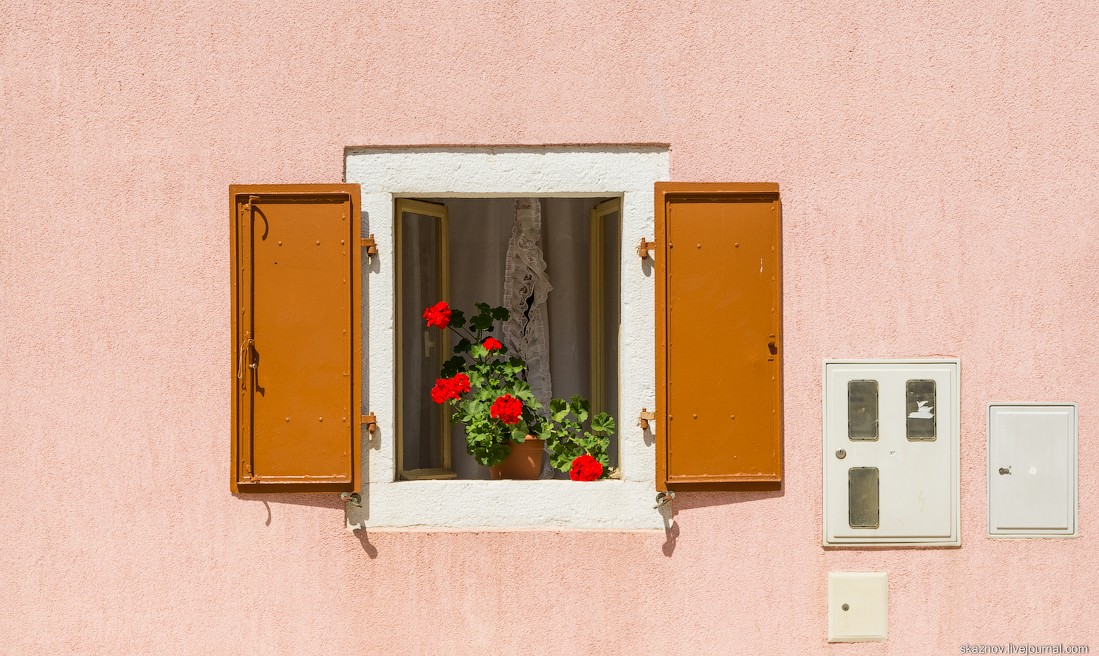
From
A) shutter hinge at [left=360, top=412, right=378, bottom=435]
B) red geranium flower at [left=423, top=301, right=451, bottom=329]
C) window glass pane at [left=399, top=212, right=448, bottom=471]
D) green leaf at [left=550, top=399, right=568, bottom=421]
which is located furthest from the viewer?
window glass pane at [left=399, top=212, right=448, bottom=471]

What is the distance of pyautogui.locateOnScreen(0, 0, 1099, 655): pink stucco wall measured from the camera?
398 centimetres

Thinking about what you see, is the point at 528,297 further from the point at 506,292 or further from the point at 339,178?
the point at 339,178

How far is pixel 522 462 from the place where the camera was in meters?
4.21

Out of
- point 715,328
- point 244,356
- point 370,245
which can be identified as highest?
point 370,245

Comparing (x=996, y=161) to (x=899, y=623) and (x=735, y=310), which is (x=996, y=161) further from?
(x=899, y=623)

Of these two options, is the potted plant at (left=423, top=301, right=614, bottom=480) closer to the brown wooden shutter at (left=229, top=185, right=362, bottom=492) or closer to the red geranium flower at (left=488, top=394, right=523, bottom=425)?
the red geranium flower at (left=488, top=394, right=523, bottom=425)

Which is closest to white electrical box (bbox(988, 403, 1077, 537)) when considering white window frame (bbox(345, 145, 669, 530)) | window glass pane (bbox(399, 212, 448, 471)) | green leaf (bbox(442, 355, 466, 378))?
white window frame (bbox(345, 145, 669, 530))

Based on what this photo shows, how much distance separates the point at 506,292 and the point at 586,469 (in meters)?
0.98

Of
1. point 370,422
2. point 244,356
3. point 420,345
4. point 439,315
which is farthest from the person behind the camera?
point 420,345

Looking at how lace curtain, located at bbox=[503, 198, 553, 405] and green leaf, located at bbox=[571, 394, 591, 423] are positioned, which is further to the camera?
lace curtain, located at bbox=[503, 198, 553, 405]

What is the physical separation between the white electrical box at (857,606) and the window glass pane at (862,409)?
0.61 m

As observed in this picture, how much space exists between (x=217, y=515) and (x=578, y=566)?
1.58 m

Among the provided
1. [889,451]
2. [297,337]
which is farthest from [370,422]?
[889,451]

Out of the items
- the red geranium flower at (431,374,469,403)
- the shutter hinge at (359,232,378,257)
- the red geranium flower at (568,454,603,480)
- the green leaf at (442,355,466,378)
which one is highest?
the shutter hinge at (359,232,378,257)
